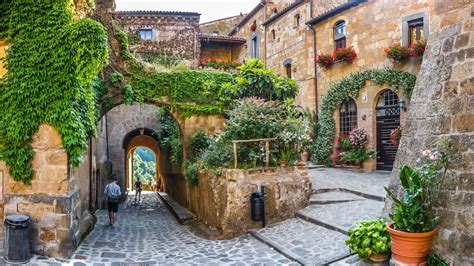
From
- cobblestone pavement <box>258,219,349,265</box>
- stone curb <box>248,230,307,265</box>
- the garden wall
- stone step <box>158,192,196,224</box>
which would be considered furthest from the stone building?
stone curb <box>248,230,307,265</box>

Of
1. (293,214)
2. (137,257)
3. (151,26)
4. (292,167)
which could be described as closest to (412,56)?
(292,167)

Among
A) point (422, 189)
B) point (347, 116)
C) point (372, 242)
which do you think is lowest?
point (372, 242)

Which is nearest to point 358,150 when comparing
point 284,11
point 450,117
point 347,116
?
point 347,116

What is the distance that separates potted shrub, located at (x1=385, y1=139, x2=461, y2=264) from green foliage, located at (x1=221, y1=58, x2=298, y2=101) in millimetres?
7602

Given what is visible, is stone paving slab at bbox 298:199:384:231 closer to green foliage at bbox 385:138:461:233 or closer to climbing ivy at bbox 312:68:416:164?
green foliage at bbox 385:138:461:233

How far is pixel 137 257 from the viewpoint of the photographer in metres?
8.29

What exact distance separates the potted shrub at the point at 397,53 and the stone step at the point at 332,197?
6270 millimetres

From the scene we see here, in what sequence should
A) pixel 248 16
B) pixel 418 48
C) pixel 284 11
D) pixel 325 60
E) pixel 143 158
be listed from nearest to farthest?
pixel 418 48
pixel 325 60
pixel 284 11
pixel 248 16
pixel 143 158

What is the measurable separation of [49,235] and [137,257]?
6.13 feet

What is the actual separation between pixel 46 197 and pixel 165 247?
3047 mm

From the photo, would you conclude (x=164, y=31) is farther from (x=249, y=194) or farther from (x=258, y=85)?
(x=249, y=194)

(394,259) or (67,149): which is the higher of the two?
(67,149)

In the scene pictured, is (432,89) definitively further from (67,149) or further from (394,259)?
(67,149)

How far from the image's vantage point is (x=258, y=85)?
40.6 ft
